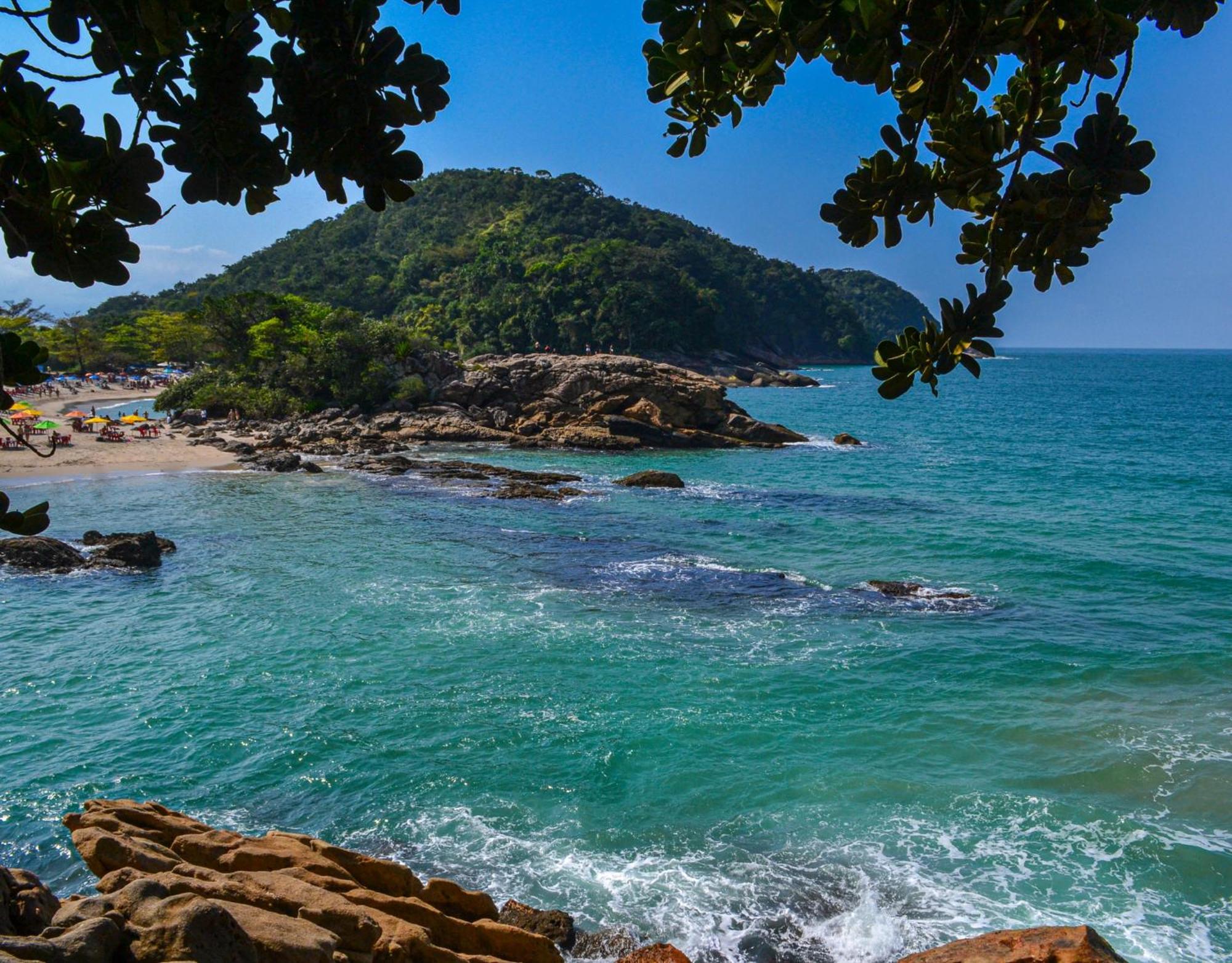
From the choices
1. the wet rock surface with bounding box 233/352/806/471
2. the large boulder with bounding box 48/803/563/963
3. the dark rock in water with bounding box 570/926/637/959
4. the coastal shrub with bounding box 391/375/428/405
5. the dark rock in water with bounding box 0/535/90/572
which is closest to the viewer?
the large boulder with bounding box 48/803/563/963

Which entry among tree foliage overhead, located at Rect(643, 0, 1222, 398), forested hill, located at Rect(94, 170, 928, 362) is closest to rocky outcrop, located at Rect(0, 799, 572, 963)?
tree foliage overhead, located at Rect(643, 0, 1222, 398)

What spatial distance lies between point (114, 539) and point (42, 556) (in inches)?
A: 63.1

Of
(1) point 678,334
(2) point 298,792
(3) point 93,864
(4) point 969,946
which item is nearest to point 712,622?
(2) point 298,792

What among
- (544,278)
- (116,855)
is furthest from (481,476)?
(544,278)

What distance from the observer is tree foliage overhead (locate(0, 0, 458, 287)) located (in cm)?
293

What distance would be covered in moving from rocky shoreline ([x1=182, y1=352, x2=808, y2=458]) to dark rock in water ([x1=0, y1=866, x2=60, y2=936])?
3895cm

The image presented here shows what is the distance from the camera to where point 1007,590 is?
20359 millimetres

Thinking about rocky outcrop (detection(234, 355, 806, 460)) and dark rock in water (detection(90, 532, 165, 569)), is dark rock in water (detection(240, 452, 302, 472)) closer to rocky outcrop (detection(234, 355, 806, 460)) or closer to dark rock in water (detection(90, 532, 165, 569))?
rocky outcrop (detection(234, 355, 806, 460))

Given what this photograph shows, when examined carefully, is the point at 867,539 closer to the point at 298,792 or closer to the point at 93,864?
the point at 298,792

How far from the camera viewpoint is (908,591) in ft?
64.8

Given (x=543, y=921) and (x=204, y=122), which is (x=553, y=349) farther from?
(x=204, y=122)

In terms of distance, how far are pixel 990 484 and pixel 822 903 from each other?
102ft

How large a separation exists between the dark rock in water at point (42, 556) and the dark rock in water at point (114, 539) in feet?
2.54

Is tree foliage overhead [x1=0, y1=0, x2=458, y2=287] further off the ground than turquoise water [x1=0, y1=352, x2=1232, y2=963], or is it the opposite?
tree foliage overhead [x1=0, y1=0, x2=458, y2=287]
